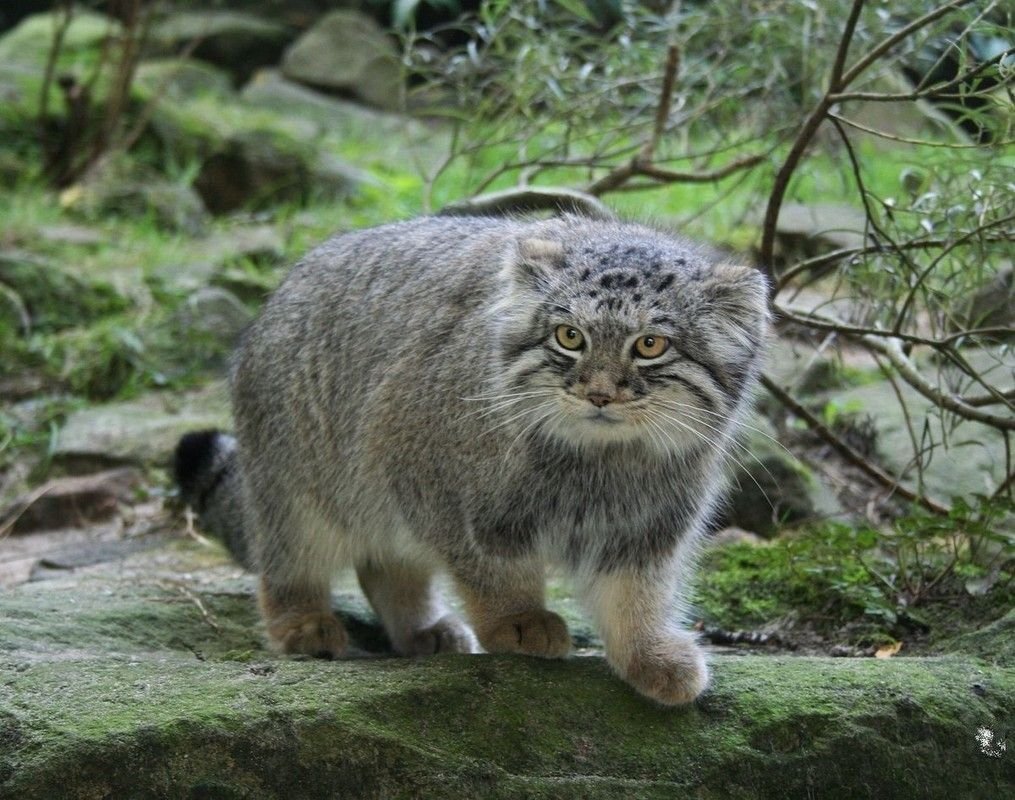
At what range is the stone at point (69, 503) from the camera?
6.21 metres

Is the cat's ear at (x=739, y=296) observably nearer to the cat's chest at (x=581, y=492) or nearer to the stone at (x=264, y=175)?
the cat's chest at (x=581, y=492)

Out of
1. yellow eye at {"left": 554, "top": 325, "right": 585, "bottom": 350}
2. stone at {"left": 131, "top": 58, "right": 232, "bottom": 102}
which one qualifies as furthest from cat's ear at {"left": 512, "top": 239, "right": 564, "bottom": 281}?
stone at {"left": 131, "top": 58, "right": 232, "bottom": 102}

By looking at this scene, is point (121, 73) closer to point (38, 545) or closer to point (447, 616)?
point (38, 545)

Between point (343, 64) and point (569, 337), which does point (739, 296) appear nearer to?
point (569, 337)

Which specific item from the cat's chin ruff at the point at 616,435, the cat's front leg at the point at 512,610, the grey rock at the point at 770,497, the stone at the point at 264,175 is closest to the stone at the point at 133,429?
the grey rock at the point at 770,497

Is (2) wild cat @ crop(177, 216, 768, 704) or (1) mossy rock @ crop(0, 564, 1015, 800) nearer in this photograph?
(1) mossy rock @ crop(0, 564, 1015, 800)

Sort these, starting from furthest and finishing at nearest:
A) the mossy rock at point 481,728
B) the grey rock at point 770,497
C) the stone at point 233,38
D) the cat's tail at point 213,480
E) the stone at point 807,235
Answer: the stone at point 233,38 < the stone at point 807,235 < the grey rock at point 770,497 < the cat's tail at point 213,480 < the mossy rock at point 481,728

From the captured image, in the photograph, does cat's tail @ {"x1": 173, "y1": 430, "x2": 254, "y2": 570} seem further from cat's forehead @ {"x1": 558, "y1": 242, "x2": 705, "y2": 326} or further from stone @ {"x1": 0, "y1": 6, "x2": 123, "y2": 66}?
stone @ {"x1": 0, "y1": 6, "x2": 123, "y2": 66}

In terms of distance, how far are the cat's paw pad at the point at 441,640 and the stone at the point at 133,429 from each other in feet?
7.87

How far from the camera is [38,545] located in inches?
237

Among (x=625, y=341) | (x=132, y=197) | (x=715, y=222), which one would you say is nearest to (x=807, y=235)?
(x=715, y=222)

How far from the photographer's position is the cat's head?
11.2ft

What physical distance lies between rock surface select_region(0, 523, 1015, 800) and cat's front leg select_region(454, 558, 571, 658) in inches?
2.9

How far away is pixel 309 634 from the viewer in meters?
4.27
